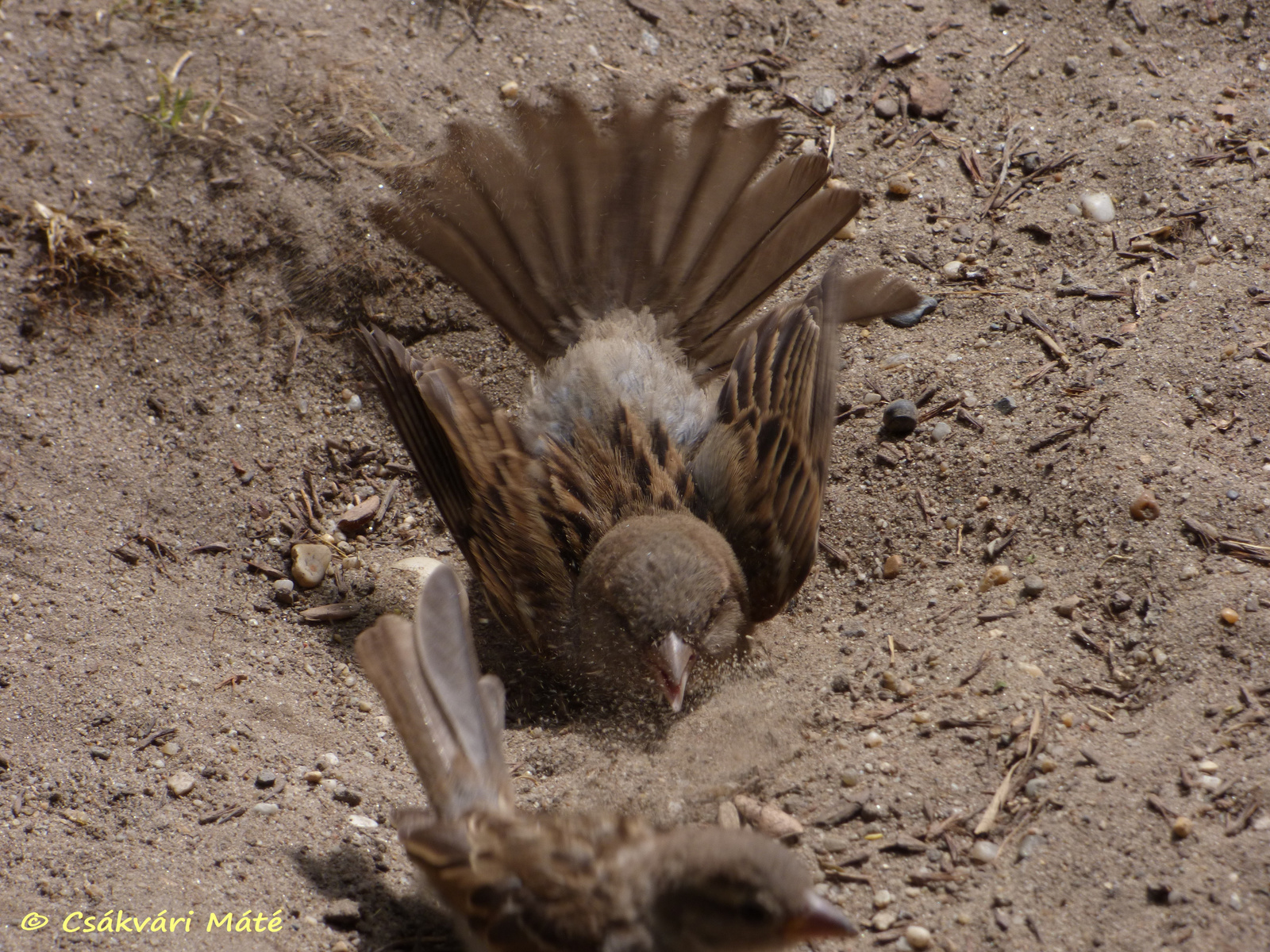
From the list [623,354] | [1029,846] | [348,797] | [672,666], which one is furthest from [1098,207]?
[348,797]

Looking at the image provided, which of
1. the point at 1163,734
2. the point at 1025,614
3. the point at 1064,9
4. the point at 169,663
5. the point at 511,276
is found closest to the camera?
the point at 1163,734

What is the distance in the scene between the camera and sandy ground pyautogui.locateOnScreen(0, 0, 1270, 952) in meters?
3.28

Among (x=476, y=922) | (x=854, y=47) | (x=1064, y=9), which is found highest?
(x=1064, y=9)

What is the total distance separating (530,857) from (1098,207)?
390 cm

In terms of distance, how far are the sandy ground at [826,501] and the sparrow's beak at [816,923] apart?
1.38ft

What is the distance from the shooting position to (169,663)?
4.14 m

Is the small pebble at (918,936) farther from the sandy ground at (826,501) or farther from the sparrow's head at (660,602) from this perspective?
the sparrow's head at (660,602)

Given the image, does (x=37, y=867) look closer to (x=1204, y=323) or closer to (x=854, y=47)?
(x=1204, y=323)

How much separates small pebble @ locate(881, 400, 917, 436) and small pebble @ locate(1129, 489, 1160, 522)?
103cm

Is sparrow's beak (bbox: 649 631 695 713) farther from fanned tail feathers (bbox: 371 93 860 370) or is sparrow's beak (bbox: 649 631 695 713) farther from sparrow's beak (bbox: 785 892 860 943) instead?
fanned tail feathers (bbox: 371 93 860 370)

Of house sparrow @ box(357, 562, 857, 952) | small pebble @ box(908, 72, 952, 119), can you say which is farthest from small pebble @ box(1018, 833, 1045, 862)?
small pebble @ box(908, 72, 952, 119)

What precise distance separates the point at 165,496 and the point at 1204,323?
14.5ft

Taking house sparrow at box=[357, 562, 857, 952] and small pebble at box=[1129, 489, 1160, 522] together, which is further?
small pebble at box=[1129, 489, 1160, 522]

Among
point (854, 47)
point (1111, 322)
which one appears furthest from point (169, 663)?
point (854, 47)
